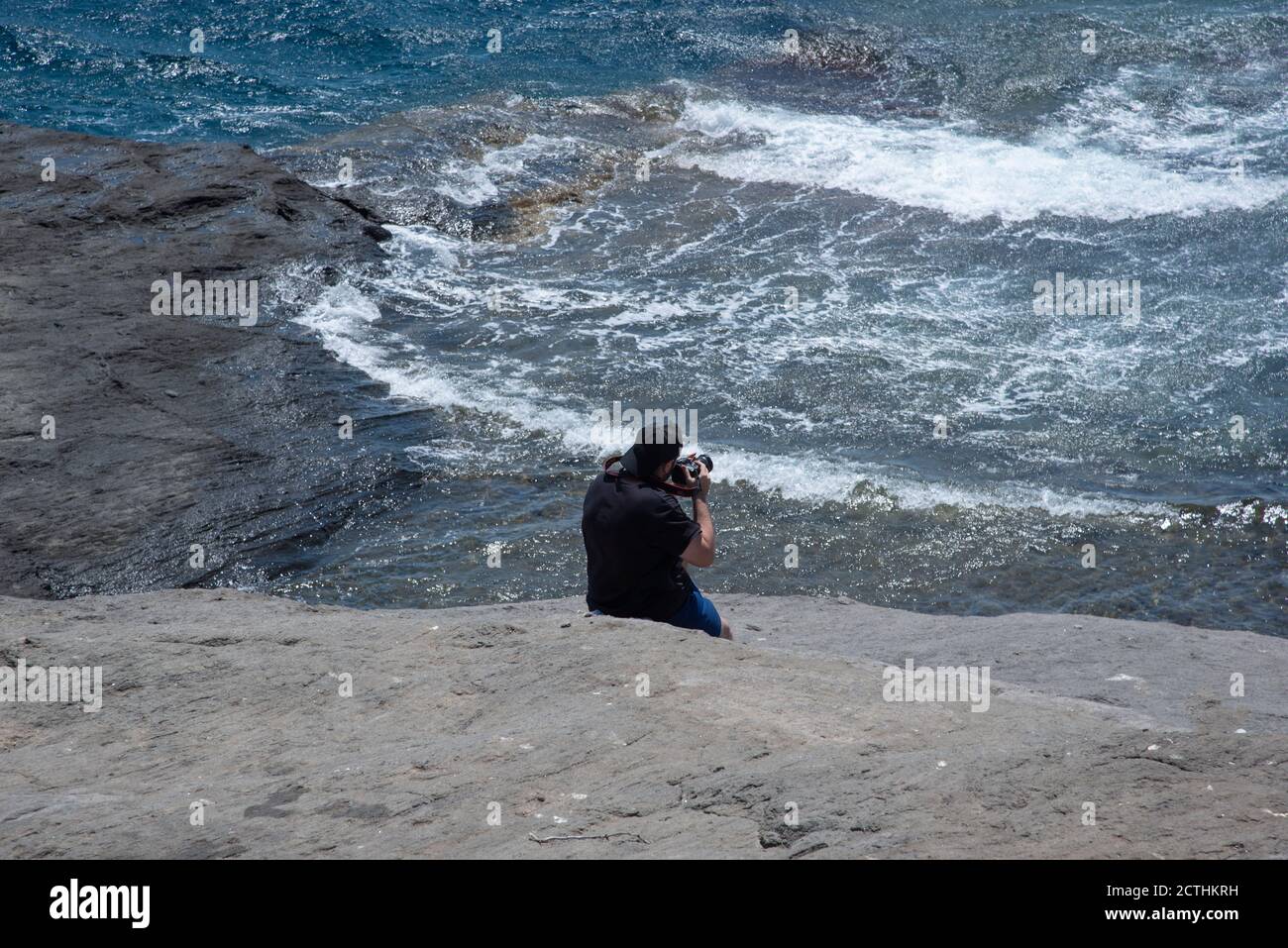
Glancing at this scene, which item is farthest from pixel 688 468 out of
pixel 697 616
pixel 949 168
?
pixel 949 168

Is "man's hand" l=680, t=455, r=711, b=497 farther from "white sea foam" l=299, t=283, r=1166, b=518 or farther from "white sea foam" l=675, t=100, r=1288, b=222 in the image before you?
"white sea foam" l=675, t=100, r=1288, b=222

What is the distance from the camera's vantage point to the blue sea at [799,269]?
314 inches

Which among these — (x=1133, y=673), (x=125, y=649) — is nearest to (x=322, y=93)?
(x=125, y=649)

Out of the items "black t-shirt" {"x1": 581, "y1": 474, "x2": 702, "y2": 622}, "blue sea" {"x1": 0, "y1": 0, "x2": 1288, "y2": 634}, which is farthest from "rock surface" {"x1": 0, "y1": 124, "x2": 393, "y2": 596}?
"black t-shirt" {"x1": 581, "y1": 474, "x2": 702, "y2": 622}

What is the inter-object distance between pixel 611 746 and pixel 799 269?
9332 millimetres

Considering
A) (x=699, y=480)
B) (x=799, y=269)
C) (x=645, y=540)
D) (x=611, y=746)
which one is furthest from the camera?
(x=799, y=269)

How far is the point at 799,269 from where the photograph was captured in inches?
503

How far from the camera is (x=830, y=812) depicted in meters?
3.55

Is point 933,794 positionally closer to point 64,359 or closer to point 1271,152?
point 64,359

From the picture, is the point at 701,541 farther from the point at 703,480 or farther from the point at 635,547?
the point at 703,480

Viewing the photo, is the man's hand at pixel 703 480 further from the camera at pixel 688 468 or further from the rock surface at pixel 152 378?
the rock surface at pixel 152 378

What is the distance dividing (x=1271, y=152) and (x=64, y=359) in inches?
552

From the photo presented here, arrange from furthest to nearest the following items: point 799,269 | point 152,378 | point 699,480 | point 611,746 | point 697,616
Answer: point 799,269 < point 152,378 < point 699,480 < point 697,616 < point 611,746

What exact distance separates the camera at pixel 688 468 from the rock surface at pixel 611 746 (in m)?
0.71
